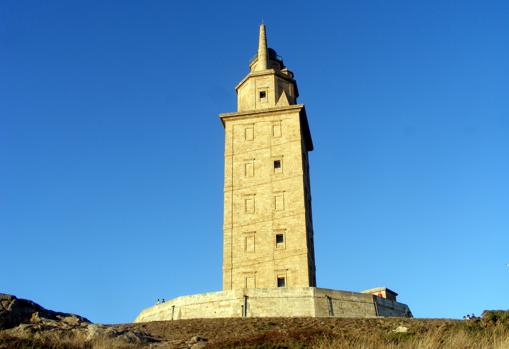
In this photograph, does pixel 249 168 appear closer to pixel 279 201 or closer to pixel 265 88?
pixel 279 201

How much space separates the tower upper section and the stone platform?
1579 centimetres

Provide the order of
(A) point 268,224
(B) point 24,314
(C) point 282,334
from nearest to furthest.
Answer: (C) point 282,334 → (B) point 24,314 → (A) point 268,224

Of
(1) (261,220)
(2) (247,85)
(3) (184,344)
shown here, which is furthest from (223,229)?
(3) (184,344)

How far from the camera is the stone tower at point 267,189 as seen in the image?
38062mm

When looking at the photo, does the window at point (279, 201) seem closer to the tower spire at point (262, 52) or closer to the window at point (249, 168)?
the window at point (249, 168)

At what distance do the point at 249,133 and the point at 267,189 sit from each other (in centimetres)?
474

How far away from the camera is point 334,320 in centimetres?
2652

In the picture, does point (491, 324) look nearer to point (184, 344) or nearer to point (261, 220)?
point (184, 344)

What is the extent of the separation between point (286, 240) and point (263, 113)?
9623mm

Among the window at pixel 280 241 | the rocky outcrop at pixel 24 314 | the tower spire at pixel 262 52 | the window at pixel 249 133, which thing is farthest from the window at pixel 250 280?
the tower spire at pixel 262 52

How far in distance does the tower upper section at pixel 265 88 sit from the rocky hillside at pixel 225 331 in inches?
818

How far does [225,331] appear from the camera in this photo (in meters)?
24.4

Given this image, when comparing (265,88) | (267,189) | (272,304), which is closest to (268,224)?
(267,189)

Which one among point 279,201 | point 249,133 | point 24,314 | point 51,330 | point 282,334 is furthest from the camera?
point 249,133
